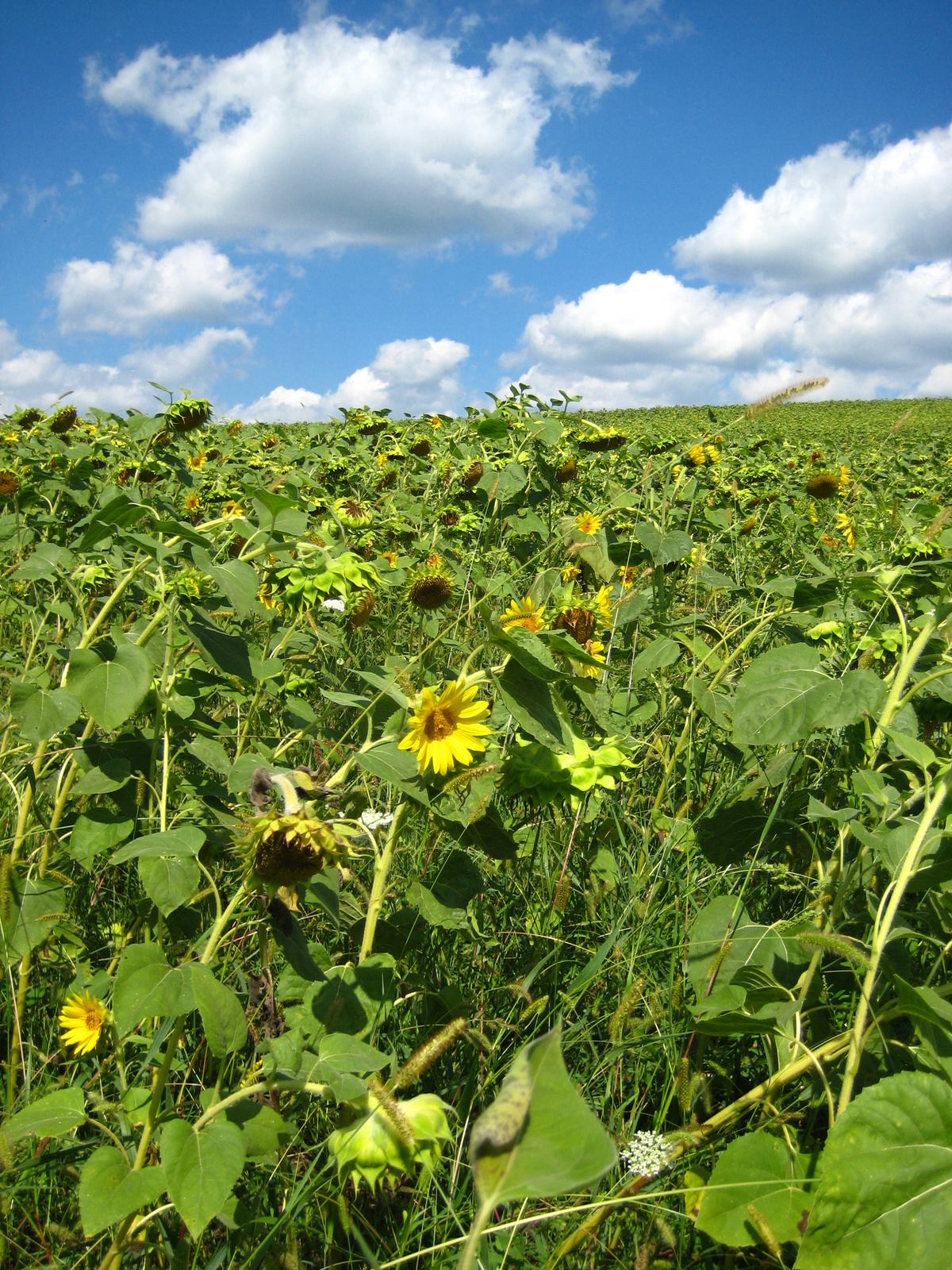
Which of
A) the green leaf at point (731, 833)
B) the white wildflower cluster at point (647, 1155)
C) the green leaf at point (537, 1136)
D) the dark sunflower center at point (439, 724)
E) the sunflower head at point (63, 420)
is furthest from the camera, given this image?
the sunflower head at point (63, 420)

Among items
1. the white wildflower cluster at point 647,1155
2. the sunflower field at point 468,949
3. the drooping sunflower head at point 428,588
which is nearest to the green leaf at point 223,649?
the sunflower field at point 468,949

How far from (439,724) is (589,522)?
2.07 metres

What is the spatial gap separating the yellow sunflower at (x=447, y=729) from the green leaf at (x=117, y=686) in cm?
39

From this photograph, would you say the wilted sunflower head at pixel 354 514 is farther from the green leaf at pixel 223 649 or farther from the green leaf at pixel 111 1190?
the green leaf at pixel 111 1190

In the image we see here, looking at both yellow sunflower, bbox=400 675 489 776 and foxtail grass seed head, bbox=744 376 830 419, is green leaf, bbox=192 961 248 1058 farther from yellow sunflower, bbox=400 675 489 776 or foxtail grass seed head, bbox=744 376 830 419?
foxtail grass seed head, bbox=744 376 830 419

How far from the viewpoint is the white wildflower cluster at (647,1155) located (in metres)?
1.03

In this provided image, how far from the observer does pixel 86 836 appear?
134 centimetres

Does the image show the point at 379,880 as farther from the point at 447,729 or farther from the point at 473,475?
the point at 473,475

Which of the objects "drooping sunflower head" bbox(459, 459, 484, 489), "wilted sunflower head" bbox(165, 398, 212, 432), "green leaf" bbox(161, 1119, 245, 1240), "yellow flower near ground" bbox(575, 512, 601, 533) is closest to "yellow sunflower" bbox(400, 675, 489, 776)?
"green leaf" bbox(161, 1119, 245, 1240)

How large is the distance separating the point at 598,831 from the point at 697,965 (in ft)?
1.75

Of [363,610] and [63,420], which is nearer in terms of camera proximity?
[363,610]

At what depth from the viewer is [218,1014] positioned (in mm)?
895

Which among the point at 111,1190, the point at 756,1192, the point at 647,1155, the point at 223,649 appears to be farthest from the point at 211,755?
the point at 756,1192

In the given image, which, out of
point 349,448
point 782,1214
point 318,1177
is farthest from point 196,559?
point 349,448
